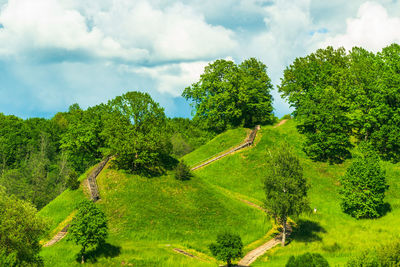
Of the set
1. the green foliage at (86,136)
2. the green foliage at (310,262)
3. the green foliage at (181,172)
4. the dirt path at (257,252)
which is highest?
the green foliage at (86,136)

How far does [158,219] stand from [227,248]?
16.5 meters

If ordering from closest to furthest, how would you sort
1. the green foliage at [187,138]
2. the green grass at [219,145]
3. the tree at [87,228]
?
the tree at [87,228] → the green grass at [219,145] → the green foliage at [187,138]

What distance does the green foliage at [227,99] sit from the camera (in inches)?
3364

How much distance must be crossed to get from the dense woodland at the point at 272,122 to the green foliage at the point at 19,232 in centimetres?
40

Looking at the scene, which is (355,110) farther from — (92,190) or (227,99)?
(92,190)

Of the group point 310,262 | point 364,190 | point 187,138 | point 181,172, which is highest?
point 187,138

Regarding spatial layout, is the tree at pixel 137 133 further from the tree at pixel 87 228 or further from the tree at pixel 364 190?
the tree at pixel 364 190

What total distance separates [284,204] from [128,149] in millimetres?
30482

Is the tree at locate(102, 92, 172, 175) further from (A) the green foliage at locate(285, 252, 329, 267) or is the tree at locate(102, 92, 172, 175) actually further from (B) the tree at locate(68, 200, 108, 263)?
(A) the green foliage at locate(285, 252, 329, 267)

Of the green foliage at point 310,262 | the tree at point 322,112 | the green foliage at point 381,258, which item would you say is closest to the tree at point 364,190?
the tree at point 322,112

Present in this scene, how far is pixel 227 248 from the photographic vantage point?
3453 cm

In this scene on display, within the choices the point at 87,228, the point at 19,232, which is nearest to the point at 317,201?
the point at 87,228

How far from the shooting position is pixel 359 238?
4419cm

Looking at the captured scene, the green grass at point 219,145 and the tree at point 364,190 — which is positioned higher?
the green grass at point 219,145
